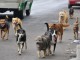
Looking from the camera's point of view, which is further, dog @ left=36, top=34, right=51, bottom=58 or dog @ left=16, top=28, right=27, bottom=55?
dog @ left=16, top=28, right=27, bottom=55

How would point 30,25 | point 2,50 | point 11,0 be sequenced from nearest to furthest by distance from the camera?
point 2,50 → point 30,25 → point 11,0

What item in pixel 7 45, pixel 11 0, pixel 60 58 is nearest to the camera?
pixel 60 58

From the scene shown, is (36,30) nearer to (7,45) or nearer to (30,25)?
(30,25)

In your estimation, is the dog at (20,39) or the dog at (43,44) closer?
the dog at (43,44)

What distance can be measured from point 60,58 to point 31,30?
6967 millimetres

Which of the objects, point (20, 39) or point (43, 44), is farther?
point (20, 39)

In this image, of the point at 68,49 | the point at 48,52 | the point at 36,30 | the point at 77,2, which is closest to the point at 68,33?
the point at 36,30

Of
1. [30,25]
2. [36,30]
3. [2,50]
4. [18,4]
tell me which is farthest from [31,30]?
[2,50]

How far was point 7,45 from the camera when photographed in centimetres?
1550

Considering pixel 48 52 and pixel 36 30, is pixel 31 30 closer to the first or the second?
pixel 36 30

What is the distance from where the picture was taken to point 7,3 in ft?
77.7

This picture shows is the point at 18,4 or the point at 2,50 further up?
the point at 18,4

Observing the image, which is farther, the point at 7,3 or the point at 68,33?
the point at 7,3

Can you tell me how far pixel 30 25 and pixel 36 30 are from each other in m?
1.99
